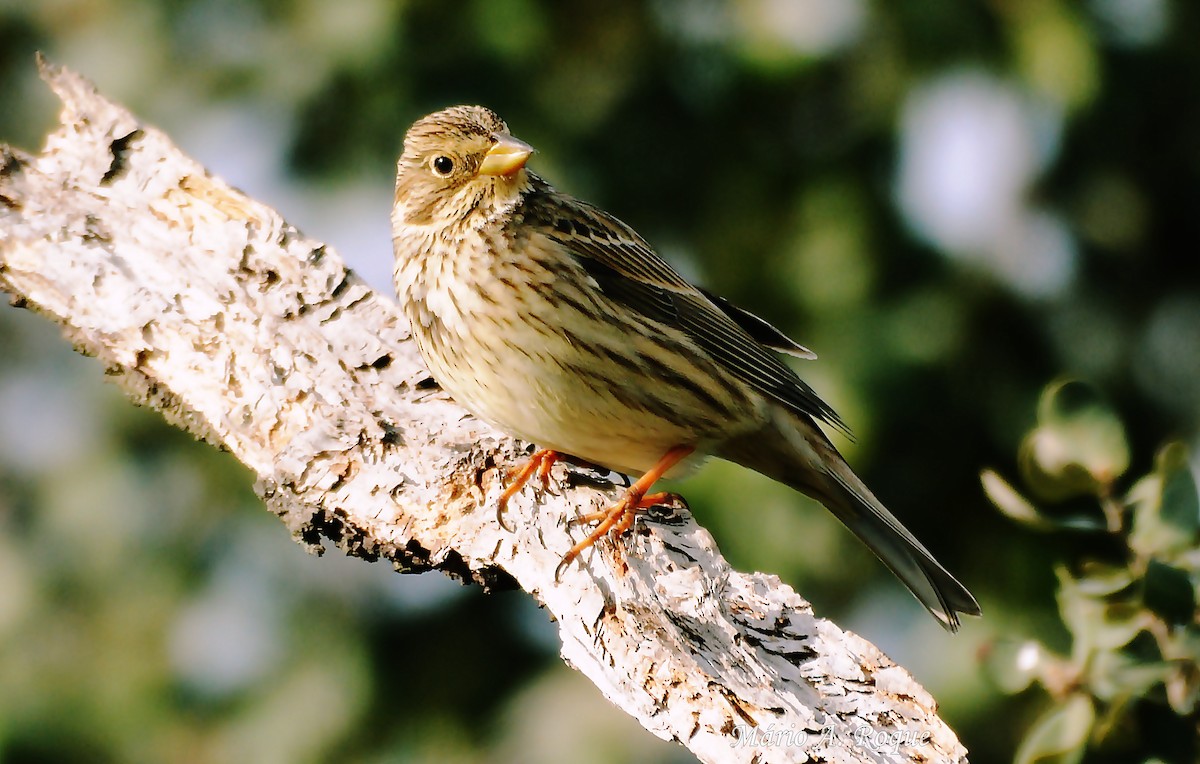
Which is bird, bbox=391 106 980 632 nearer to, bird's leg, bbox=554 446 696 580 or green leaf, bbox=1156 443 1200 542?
bird's leg, bbox=554 446 696 580

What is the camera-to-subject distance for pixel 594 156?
22.2ft

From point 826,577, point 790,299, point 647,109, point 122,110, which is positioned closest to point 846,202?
point 790,299

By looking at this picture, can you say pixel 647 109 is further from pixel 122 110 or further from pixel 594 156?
pixel 122 110

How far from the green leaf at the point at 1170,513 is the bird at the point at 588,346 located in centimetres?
146

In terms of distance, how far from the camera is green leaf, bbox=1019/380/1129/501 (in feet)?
8.91

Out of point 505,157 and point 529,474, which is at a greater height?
point 505,157

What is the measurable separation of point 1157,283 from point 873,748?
5.16 m

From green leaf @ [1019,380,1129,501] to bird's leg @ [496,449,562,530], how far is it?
144cm

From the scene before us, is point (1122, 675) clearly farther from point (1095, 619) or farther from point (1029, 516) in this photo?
point (1029, 516)

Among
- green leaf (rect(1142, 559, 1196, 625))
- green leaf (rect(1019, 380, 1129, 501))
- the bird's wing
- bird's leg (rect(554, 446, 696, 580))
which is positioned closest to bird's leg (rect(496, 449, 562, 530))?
bird's leg (rect(554, 446, 696, 580))

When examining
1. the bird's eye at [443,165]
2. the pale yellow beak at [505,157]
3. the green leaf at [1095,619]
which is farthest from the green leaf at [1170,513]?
the bird's eye at [443,165]

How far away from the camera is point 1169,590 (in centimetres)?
251

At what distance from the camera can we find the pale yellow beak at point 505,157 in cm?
437

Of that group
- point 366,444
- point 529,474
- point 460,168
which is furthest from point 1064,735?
point 460,168
